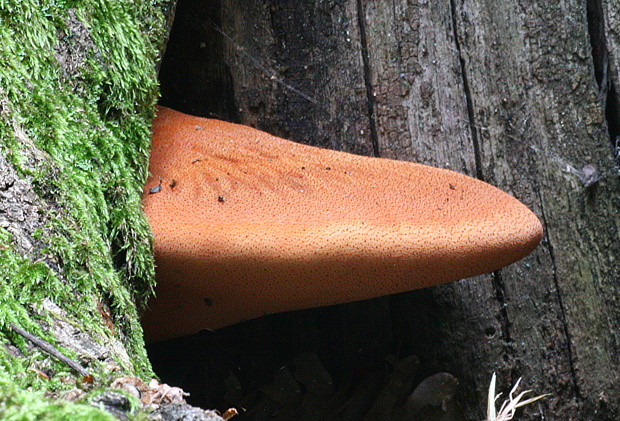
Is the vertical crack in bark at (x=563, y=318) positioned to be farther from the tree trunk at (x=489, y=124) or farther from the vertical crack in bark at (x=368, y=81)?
the vertical crack in bark at (x=368, y=81)

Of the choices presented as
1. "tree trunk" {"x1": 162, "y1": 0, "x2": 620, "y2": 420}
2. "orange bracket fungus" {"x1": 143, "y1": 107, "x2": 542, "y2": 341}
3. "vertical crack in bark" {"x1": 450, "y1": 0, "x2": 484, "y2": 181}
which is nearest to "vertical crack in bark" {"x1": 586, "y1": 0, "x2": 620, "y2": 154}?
"tree trunk" {"x1": 162, "y1": 0, "x2": 620, "y2": 420}

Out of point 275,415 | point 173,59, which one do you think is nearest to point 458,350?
point 275,415

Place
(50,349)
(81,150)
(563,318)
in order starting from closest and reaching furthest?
1. (50,349)
2. (81,150)
3. (563,318)

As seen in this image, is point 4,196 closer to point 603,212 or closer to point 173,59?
point 173,59

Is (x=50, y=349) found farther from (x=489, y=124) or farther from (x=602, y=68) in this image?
(x=602, y=68)

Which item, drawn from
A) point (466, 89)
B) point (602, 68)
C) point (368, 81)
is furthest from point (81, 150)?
point (602, 68)

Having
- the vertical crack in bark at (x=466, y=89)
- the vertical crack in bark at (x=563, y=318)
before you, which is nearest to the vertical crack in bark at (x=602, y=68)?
the vertical crack in bark at (x=563, y=318)
